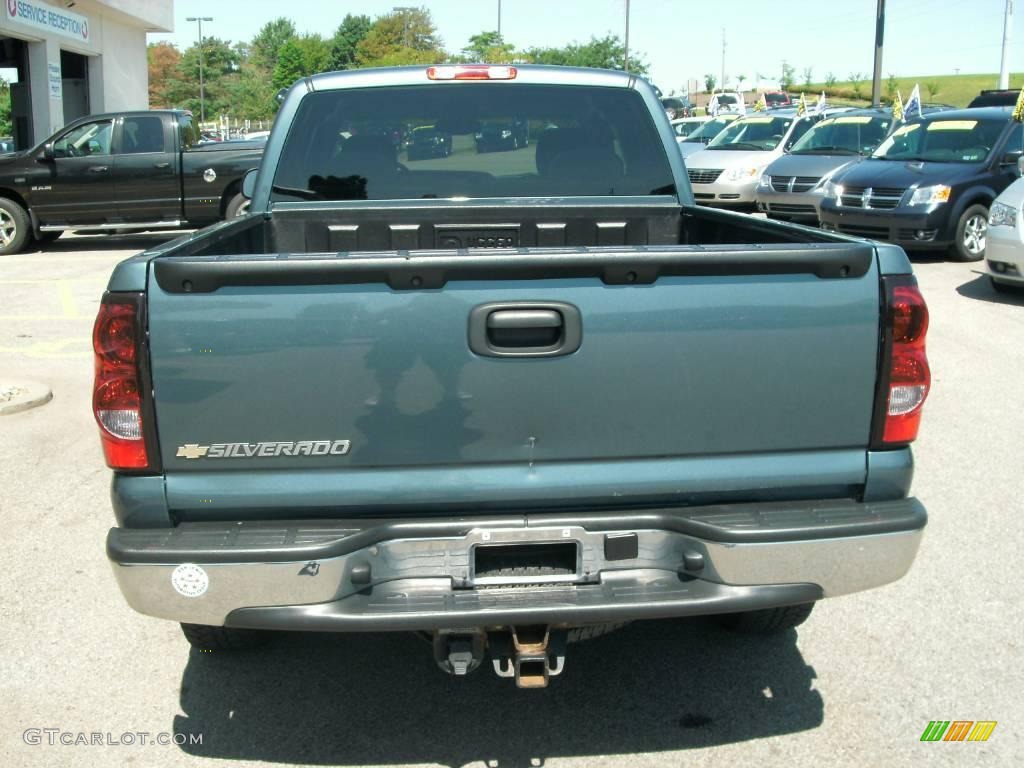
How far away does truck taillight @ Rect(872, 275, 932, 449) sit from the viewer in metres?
2.95

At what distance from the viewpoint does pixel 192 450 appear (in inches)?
112

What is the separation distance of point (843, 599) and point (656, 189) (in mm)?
1958

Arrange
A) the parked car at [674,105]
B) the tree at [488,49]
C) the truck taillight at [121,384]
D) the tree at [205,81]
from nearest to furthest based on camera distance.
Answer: the truck taillight at [121,384]
the parked car at [674,105]
the tree at [488,49]
the tree at [205,81]

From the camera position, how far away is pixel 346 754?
333 centimetres

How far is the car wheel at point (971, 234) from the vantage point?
42.6ft

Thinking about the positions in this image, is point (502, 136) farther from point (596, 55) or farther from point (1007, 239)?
point (596, 55)

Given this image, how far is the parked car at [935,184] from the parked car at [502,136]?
9382 mm

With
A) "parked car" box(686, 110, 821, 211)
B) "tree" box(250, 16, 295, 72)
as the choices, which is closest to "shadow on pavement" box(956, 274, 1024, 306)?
"parked car" box(686, 110, 821, 211)

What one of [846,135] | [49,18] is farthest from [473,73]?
[49,18]

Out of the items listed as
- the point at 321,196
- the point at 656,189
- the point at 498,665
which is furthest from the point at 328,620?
the point at 656,189

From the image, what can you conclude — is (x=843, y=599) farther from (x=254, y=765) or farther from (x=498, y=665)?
(x=254, y=765)

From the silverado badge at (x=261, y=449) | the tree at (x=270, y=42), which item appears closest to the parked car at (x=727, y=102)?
the silverado badge at (x=261, y=449)

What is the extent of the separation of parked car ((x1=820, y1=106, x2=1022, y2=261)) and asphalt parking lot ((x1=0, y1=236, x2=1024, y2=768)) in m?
8.48
